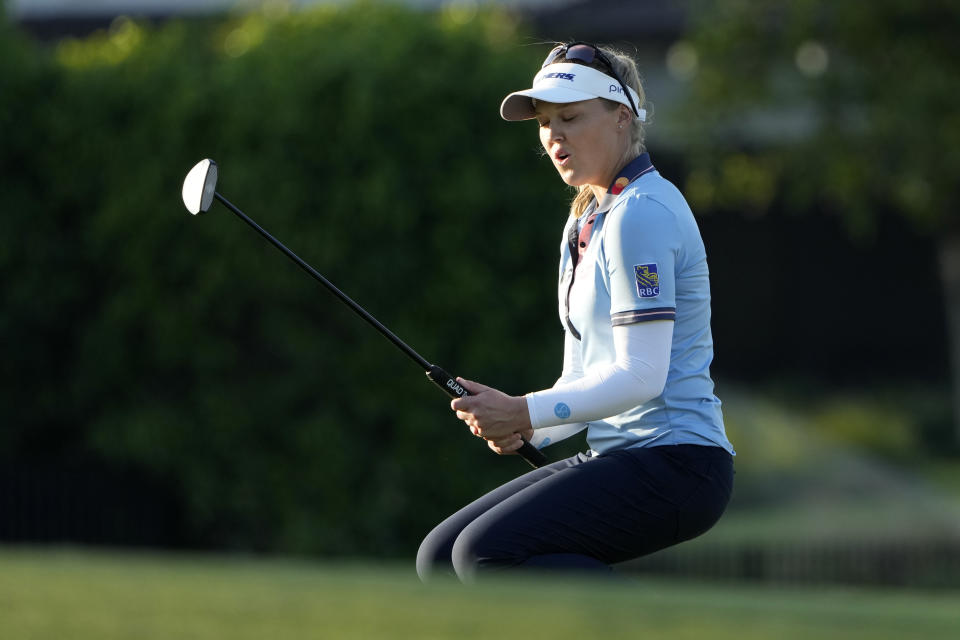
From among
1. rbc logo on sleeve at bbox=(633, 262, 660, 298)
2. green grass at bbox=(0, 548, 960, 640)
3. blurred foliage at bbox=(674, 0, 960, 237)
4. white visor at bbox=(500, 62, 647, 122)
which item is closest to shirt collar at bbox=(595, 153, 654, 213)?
white visor at bbox=(500, 62, 647, 122)

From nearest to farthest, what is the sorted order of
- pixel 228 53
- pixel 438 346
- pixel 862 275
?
pixel 438 346
pixel 228 53
pixel 862 275

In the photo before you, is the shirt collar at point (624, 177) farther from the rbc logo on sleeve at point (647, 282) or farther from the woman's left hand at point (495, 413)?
the woman's left hand at point (495, 413)

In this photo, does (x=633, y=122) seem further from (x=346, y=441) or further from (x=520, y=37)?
(x=520, y=37)

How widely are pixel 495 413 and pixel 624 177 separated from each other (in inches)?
24.8

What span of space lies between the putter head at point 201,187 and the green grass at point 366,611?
395cm

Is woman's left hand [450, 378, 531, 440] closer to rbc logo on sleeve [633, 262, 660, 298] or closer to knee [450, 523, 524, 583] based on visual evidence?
knee [450, 523, 524, 583]

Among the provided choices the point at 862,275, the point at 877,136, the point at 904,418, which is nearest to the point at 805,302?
the point at 862,275

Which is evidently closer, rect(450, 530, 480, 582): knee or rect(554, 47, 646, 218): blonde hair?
rect(450, 530, 480, 582): knee

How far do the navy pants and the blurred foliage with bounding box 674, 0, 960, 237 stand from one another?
11.3 m

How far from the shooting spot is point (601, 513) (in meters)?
3.40

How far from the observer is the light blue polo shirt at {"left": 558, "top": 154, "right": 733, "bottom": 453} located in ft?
10.8

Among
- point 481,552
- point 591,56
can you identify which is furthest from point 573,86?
point 481,552

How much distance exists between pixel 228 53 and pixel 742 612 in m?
6.25

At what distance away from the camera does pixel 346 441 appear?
36.9 ft
